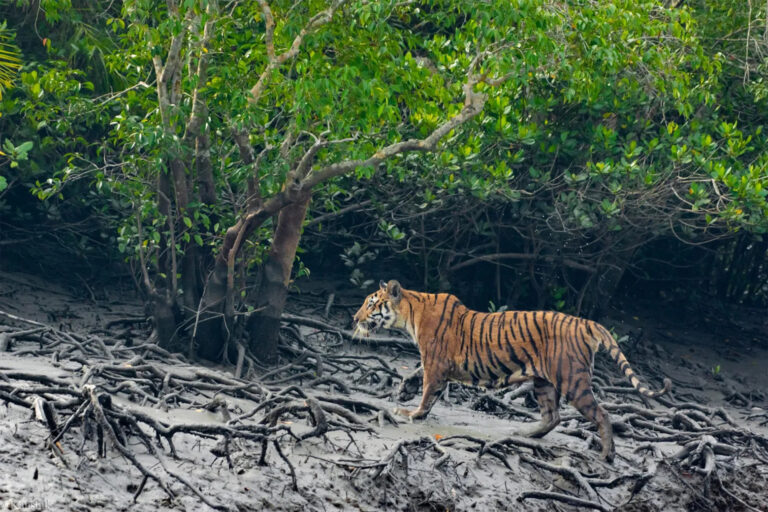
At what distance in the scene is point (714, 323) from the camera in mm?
14125

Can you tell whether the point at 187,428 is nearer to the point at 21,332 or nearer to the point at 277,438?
the point at 277,438

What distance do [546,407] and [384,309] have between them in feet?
5.42

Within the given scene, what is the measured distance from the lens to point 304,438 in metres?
6.30

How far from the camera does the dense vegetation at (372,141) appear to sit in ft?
26.8

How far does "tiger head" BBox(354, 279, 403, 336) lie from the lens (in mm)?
8195

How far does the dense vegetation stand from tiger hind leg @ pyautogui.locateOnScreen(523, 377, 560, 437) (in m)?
2.32

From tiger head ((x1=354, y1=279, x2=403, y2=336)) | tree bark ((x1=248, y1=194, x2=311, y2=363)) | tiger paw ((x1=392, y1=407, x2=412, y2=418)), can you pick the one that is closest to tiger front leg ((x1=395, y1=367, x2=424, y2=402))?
tiger head ((x1=354, y1=279, x2=403, y2=336))

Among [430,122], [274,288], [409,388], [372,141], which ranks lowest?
[409,388]

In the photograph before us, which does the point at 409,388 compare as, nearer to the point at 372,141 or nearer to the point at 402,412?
the point at 402,412

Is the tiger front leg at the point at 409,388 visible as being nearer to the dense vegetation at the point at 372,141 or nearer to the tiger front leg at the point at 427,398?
the tiger front leg at the point at 427,398

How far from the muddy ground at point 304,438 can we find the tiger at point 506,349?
337 millimetres

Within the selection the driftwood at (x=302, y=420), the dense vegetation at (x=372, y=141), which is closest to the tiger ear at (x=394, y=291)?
the driftwood at (x=302, y=420)

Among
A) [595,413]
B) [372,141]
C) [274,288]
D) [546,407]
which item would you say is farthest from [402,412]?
[372,141]

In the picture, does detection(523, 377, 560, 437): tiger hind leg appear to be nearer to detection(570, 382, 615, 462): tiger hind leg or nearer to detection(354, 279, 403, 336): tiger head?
detection(570, 382, 615, 462): tiger hind leg
